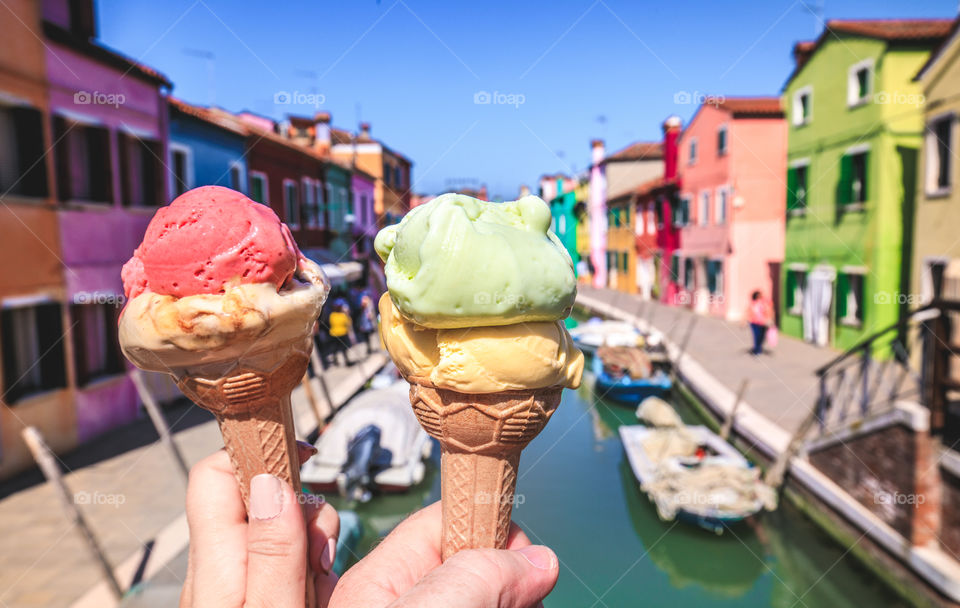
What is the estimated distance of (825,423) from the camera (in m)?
7.98

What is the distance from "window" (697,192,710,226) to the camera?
21.1 m

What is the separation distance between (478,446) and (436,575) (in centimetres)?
43

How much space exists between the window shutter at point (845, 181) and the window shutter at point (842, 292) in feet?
6.01

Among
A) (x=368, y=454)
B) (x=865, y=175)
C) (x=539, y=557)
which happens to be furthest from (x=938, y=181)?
(x=539, y=557)

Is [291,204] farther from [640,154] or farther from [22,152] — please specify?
[640,154]

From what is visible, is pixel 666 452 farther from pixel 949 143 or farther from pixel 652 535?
pixel 949 143

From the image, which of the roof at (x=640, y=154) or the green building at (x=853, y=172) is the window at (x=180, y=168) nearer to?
the green building at (x=853, y=172)

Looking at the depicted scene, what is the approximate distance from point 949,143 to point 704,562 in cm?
913

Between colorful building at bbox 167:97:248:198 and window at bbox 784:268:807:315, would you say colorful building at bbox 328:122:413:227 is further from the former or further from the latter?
window at bbox 784:268:807:315

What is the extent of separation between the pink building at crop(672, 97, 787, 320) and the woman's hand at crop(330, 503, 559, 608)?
1866 cm

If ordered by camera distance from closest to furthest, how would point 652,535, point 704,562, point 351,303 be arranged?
point 704,562 → point 652,535 → point 351,303

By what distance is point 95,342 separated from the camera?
9.34 metres

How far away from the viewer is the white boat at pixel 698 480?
7.77 m

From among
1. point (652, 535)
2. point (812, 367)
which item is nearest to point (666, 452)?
point (652, 535)
